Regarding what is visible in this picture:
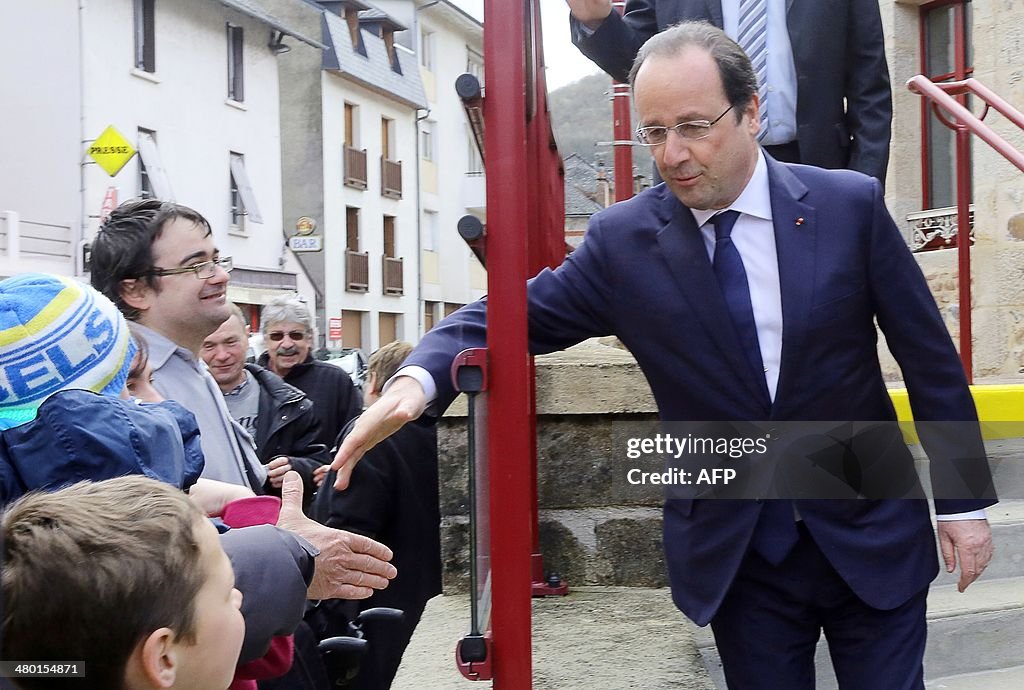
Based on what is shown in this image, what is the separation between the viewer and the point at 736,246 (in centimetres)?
223

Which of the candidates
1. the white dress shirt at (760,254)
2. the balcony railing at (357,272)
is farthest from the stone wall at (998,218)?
the balcony railing at (357,272)

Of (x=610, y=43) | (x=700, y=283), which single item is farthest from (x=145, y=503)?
(x=610, y=43)

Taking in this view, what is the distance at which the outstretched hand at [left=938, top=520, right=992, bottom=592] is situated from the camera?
7.33 feet

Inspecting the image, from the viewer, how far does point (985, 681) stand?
3.44m

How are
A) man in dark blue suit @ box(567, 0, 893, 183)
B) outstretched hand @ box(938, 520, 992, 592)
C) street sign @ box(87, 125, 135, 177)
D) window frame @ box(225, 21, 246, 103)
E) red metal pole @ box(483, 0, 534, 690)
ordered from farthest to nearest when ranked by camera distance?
window frame @ box(225, 21, 246, 103)
street sign @ box(87, 125, 135, 177)
man in dark blue suit @ box(567, 0, 893, 183)
outstretched hand @ box(938, 520, 992, 592)
red metal pole @ box(483, 0, 534, 690)

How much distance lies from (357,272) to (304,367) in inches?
1173

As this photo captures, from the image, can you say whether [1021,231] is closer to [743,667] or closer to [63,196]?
[743,667]

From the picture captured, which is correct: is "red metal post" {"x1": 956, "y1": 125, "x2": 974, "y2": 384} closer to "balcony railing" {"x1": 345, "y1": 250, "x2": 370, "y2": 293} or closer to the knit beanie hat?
the knit beanie hat

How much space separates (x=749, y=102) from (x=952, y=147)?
6.35 m

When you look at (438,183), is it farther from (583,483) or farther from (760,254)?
(760,254)

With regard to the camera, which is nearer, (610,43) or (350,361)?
(610,43)

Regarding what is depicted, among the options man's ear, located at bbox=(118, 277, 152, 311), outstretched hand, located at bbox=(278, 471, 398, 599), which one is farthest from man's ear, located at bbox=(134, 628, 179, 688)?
man's ear, located at bbox=(118, 277, 152, 311)

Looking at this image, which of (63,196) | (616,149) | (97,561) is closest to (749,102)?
(97,561)

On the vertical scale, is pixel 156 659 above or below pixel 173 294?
below
